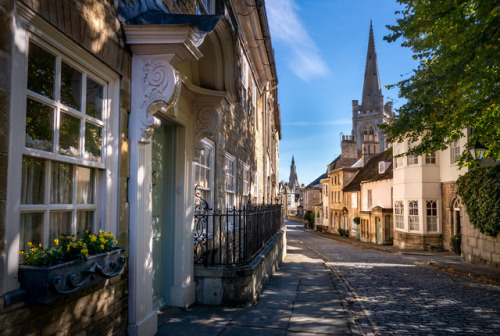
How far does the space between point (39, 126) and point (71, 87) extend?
0.55m

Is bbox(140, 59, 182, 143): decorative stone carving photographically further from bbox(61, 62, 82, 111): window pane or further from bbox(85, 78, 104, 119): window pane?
bbox(61, 62, 82, 111): window pane

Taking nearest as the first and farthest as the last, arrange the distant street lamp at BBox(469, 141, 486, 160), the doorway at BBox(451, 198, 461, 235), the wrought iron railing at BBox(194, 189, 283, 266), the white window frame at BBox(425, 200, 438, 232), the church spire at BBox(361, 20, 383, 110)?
1. the wrought iron railing at BBox(194, 189, 283, 266)
2. the distant street lamp at BBox(469, 141, 486, 160)
3. the doorway at BBox(451, 198, 461, 235)
4. the white window frame at BBox(425, 200, 438, 232)
5. the church spire at BBox(361, 20, 383, 110)

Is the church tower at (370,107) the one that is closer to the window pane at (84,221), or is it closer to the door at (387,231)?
the door at (387,231)

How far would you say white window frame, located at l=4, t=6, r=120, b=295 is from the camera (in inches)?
99.6

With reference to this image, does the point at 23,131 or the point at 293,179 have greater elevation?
the point at 293,179

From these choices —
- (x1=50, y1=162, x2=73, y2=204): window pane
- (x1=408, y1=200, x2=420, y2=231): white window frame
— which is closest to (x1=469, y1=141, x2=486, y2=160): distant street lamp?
(x1=50, y1=162, x2=73, y2=204): window pane

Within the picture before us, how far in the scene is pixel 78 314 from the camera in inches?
127

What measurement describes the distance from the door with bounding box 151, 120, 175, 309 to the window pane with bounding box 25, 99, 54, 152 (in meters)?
2.55

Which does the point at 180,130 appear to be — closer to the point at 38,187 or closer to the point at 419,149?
the point at 38,187

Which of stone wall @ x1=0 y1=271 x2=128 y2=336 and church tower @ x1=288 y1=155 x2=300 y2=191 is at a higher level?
church tower @ x1=288 y1=155 x2=300 y2=191

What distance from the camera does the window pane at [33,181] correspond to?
2760 mm

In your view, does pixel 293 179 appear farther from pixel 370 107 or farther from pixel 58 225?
pixel 58 225

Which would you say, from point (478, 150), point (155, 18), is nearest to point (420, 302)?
point (478, 150)

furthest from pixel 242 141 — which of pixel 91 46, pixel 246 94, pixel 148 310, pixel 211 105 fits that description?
pixel 91 46
